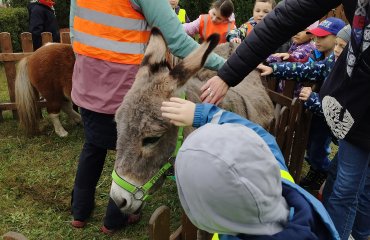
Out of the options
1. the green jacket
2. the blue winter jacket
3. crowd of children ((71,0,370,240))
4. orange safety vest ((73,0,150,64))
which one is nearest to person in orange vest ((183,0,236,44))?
crowd of children ((71,0,370,240))

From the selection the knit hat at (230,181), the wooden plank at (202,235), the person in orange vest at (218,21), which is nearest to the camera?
the knit hat at (230,181)

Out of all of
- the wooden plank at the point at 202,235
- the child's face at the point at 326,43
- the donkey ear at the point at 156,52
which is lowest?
the wooden plank at the point at 202,235

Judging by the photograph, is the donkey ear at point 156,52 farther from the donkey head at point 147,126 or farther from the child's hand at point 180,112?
the child's hand at point 180,112

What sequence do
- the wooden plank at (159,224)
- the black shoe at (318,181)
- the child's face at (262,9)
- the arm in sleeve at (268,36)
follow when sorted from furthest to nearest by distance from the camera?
1. the child's face at (262,9)
2. the black shoe at (318,181)
3. the arm in sleeve at (268,36)
4. the wooden plank at (159,224)

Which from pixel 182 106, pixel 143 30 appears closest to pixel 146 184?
pixel 182 106

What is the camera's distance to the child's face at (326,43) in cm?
376

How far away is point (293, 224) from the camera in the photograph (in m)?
1.20

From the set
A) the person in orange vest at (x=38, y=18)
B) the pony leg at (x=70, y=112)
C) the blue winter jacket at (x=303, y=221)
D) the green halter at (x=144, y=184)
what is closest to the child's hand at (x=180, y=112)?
the green halter at (x=144, y=184)

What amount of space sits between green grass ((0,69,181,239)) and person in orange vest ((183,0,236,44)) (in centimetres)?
246

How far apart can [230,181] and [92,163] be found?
2.22 metres

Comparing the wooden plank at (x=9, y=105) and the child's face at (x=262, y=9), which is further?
the wooden plank at (x=9, y=105)

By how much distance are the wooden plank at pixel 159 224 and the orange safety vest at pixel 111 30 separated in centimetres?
127

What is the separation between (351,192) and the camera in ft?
7.99

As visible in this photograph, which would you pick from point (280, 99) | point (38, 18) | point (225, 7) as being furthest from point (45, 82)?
point (280, 99)
